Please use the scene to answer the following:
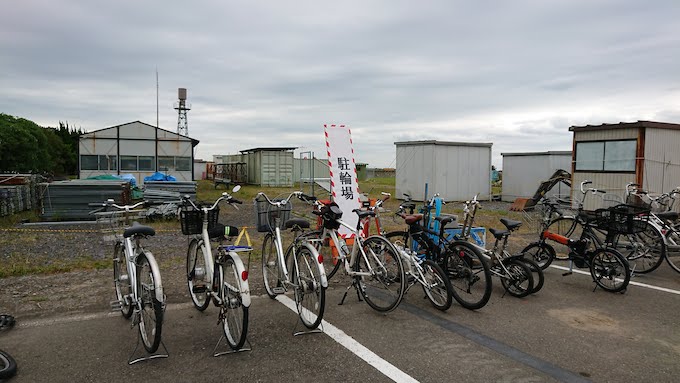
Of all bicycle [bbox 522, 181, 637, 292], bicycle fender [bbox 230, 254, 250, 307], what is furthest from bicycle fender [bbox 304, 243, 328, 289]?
bicycle [bbox 522, 181, 637, 292]

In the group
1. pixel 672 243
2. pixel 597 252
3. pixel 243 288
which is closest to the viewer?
pixel 243 288

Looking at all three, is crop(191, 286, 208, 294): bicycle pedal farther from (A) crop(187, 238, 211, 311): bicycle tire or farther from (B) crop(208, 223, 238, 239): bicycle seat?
(B) crop(208, 223, 238, 239): bicycle seat

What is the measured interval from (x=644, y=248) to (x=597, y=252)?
141cm

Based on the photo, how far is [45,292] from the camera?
16.8ft

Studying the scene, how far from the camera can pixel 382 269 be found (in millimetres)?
4520

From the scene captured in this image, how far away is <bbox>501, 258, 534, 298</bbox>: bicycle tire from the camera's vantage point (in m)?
5.01

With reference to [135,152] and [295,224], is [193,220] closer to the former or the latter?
[295,224]

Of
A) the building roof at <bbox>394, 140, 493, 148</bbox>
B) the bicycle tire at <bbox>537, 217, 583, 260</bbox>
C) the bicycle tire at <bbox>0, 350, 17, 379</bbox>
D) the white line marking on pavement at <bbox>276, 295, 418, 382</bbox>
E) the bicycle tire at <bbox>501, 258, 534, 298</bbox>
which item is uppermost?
the building roof at <bbox>394, 140, 493, 148</bbox>

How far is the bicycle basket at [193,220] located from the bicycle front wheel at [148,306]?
1.63 ft

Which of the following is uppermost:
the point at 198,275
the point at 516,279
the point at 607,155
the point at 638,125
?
the point at 638,125

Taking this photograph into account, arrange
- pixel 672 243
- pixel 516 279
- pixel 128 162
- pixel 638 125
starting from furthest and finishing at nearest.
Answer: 1. pixel 128 162
2. pixel 638 125
3. pixel 672 243
4. pixel 516 279

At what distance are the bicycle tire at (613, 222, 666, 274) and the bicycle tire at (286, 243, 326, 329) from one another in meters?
4.50

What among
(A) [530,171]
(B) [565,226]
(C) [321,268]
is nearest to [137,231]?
→ (C) [321,268]

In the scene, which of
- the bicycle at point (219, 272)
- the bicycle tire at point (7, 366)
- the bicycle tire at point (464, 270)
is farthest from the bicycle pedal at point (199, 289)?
the bicycle tire at point (464, 270)
